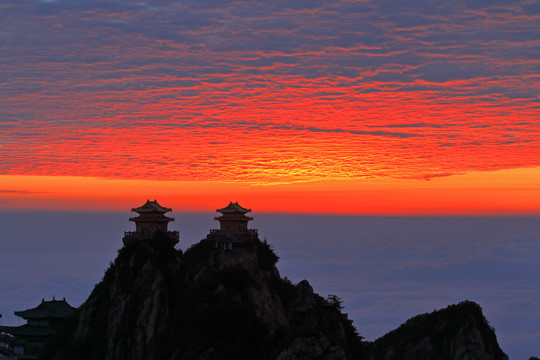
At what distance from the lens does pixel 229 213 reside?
99312 mm

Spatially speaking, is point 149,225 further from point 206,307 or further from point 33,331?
point 206,307

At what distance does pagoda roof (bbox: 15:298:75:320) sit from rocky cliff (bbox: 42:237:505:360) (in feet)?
19.2

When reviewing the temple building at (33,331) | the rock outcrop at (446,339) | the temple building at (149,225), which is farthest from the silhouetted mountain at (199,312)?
the rock outcrop at (446,339)

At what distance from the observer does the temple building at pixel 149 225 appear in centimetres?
9625

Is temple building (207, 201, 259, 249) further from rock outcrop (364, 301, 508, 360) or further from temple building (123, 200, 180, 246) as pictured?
rock outcrop (364, 301, 508, 360)

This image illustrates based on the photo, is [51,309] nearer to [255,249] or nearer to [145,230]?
[145,230]

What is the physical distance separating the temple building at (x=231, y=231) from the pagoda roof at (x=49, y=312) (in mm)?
23657

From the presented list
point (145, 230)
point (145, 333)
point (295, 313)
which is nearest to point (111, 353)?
point (145, 333)

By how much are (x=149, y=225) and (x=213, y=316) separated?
3024 centimetres

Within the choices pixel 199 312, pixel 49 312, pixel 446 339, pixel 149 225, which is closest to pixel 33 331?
pixel 49 312

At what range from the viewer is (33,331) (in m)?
102

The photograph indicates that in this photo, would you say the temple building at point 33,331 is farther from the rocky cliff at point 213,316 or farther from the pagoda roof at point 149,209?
the pagoda roof at point 149,209

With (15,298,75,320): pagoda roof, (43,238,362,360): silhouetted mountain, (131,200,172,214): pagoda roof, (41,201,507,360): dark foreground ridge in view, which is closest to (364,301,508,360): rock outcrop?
(41,201,507,360): dark foreground ridge

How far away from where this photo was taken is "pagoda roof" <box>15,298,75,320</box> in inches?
4023
